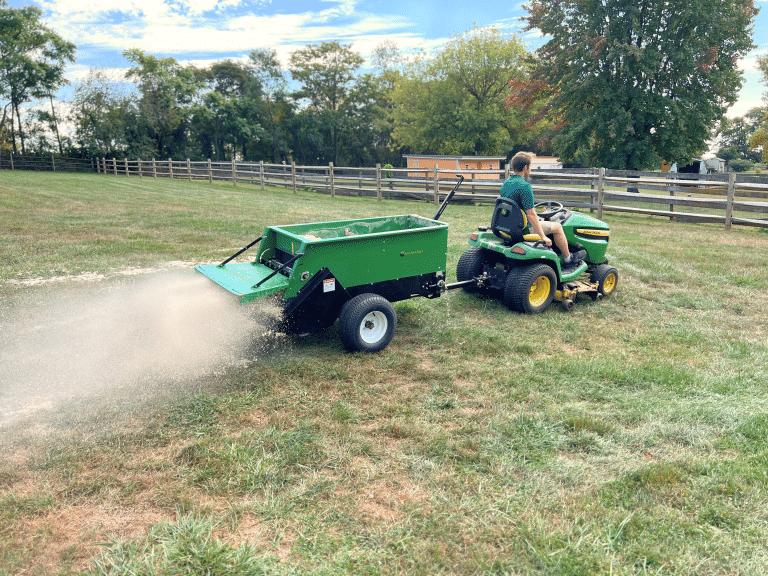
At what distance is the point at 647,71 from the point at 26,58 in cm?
4429

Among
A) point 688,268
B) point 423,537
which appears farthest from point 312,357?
point 688,268

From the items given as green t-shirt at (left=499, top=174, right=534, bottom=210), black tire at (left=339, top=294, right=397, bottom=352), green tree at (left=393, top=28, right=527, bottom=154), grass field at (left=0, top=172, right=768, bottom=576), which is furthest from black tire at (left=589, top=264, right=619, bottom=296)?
green tree at (left=393, top=28, right=527, bottom=154)

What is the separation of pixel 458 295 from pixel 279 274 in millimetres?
2489

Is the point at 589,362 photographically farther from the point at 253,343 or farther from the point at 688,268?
the point at 688,268

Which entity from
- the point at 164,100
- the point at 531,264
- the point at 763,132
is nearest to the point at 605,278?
the point at 531,264

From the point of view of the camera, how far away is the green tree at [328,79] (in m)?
51.4

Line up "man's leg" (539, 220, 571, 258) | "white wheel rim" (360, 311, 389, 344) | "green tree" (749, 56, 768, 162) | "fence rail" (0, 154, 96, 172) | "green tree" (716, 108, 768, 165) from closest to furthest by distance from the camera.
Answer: "white wheel rim" (360, 311, 389, 344), "man's leg" (539, 220, 571, 258), "green tree" (749, 56, 768, 162), "fence rail" (0, 154, 96, 172), "green tree" (716, 108, 768, 165)

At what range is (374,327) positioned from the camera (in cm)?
486

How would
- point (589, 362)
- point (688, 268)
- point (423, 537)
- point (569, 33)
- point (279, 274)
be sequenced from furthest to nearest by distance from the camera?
point (569, 33) → point (688, 268) → point (279, 274) → point (589, 362) → point (423, 537)

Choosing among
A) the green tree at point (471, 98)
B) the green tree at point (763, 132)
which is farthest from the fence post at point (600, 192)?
the green tree at point (471, 98)

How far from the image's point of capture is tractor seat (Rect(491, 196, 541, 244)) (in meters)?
5.57

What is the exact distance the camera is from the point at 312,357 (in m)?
4.66

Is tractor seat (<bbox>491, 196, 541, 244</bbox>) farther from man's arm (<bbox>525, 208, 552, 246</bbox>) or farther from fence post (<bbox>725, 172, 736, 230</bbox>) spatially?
fence post (<bbox>725, 172, 736, 230</bbox>)

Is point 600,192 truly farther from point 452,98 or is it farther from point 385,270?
point 452,98
